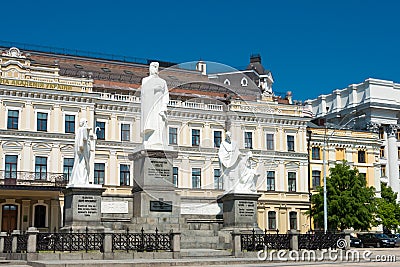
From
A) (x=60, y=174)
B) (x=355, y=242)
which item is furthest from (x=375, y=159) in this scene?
(x=60, y=174)

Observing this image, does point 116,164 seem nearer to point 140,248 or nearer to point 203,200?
point 203,200

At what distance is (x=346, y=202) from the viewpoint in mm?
52844

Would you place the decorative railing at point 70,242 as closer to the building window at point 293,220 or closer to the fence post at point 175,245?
the fence post at point 175,245

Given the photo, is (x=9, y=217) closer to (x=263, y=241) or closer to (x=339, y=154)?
(x=263, y=241)

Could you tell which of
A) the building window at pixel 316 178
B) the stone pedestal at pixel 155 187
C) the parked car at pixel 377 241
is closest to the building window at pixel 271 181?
the building window at pixel 316 178

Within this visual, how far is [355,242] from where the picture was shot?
4897 centimetres

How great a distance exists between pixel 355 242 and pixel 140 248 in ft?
101

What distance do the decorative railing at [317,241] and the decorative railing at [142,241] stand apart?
18.6 ft

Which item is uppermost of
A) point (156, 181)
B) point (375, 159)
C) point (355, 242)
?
point (375, 159)

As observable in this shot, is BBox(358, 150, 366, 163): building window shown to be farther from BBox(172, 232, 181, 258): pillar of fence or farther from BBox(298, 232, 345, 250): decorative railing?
BBox(172, 232, 181, 258): pillar of fence

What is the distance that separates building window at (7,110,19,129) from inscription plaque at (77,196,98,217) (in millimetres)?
27587

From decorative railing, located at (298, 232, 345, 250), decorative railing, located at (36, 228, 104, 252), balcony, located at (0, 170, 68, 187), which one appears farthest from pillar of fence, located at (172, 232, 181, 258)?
balcony, located at (0, 170, 68, 187)

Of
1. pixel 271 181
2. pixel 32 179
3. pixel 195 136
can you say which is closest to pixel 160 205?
pixel 32 179

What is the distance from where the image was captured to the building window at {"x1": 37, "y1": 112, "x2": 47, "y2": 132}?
1994 inches
